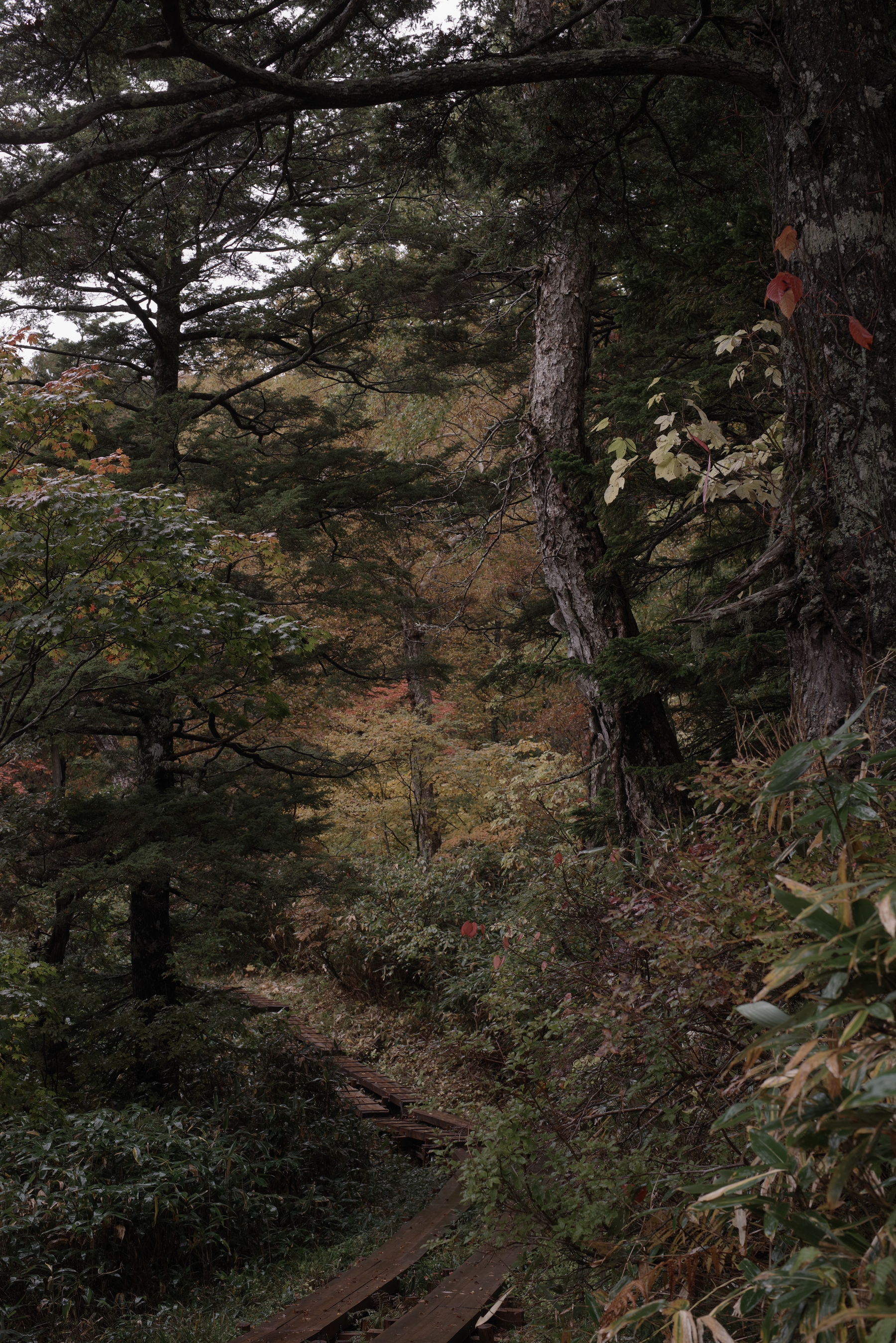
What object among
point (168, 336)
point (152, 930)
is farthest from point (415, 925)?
point (168, 336)

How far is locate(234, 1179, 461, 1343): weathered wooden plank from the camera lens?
4.76 metres

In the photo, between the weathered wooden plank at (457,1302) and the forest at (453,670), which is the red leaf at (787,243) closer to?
the forest at (453,670)

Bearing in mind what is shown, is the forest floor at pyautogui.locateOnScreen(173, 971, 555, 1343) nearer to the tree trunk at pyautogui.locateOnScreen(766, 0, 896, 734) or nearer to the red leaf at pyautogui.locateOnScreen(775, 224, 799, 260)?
the tree trunk at pyautogui.locateOnScreen(766, 0, 896, 734)

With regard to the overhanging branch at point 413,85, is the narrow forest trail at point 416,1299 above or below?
below

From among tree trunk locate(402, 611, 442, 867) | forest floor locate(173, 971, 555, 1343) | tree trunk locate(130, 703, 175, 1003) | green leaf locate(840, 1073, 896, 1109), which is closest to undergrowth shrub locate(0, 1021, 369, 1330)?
forest floor locate(173, 971, 555, 1343)

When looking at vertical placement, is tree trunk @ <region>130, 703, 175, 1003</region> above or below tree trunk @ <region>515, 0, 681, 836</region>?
below

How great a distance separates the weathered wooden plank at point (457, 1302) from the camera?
14.6 ft

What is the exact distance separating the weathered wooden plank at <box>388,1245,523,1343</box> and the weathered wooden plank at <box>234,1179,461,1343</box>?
284 millimetres

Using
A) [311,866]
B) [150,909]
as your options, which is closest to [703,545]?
[311,866]

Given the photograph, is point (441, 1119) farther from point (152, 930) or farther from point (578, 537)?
point (578, 537)

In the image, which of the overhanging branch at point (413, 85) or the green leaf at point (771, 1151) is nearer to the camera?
the green leaf at point (771, 1151)

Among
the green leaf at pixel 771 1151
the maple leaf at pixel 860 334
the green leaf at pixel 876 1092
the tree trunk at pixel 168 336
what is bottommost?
the green leaf at pixel 771 1151

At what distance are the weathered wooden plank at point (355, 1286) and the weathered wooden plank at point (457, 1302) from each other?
28 centimetres

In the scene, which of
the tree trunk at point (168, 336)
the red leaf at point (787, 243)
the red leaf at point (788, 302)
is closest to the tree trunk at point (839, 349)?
the red leaf at point (787, 243)
